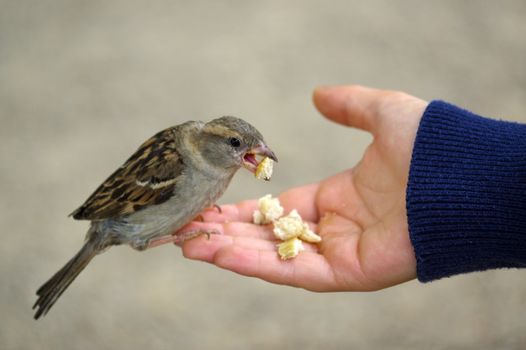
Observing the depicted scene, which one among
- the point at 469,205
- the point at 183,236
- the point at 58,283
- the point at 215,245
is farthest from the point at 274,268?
the point at 58,283

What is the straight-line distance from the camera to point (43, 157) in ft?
16.1

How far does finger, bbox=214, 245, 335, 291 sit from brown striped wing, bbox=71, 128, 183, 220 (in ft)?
1.41

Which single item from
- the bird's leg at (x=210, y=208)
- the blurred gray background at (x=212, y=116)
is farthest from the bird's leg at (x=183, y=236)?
the blurred gray background at (x=212, y=116)

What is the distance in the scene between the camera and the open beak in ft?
8.39

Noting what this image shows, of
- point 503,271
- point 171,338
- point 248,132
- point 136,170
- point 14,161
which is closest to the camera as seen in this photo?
point 248,132

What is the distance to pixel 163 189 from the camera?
2.69m

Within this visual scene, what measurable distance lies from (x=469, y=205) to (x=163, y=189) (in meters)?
1.25

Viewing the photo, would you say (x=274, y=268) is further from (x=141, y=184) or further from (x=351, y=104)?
(x=351, y=104)

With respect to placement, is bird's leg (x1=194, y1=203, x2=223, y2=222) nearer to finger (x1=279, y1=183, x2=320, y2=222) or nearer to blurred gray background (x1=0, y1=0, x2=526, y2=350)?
finger (x1=279, y1=183, x2=320, y2=222)

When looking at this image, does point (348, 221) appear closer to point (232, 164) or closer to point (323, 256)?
point (323, 256)

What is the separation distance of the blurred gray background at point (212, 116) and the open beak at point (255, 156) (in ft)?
5.04

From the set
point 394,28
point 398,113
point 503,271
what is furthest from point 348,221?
point 394,28

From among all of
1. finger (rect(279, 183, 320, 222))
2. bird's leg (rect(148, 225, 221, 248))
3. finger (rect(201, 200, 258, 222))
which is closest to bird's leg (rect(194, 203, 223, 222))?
finger (rect(201, 200, 258, 222))

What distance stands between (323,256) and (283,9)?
172 inches
